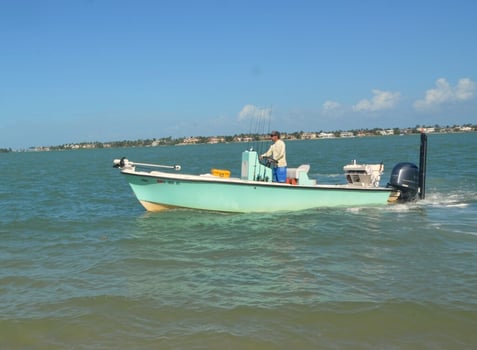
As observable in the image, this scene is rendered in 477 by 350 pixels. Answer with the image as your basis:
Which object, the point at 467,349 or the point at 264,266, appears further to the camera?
the point at 264,266

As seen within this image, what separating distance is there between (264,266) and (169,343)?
10.8 feet

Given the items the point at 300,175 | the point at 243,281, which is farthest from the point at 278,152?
the point at 243,281

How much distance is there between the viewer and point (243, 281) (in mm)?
7461

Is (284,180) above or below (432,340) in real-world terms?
above

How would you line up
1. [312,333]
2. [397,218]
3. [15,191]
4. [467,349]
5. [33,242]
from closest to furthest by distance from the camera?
[467,349] < [312,333] < [33,242] < [397,218] < [15,191]

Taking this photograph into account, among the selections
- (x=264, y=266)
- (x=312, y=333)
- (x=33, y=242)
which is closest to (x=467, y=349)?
(x=312, y=333)

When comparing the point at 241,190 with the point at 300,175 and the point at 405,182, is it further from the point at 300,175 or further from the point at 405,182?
the point at 405,182

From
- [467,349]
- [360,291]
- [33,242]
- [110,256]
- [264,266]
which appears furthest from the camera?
[33,242]

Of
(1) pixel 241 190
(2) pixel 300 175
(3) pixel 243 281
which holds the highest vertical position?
(2) pixel 300 175

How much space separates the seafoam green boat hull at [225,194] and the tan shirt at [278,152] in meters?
0.81

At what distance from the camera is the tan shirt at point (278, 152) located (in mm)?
13164

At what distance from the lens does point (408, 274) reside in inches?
305

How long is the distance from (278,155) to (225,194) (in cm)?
185

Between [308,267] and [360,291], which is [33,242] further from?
[360,291]
